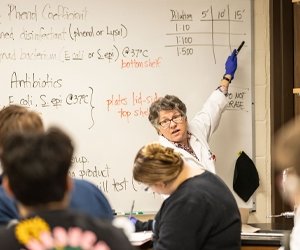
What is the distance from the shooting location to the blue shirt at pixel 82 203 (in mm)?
1676

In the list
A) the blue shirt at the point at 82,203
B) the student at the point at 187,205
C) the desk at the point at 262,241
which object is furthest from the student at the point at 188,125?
the blue shirt at the point at 82,203

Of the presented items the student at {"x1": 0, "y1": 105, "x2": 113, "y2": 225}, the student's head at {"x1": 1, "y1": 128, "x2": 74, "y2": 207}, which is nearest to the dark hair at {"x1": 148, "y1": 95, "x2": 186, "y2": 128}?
the student at {"x1": 0, "y1": 105, "x2": 113, "y2": 225}

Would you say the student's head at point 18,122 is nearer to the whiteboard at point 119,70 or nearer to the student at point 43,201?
the student at point 43,201

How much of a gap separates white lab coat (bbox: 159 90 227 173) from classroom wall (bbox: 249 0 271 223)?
12.4 inches

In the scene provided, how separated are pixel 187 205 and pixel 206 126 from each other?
61.9 inches

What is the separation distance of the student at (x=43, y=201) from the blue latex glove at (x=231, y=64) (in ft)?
8.37

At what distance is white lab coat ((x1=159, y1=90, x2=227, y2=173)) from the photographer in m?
3.47

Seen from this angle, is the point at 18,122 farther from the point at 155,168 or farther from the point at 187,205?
the point at 187,205

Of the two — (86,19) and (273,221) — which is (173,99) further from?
(273,221)

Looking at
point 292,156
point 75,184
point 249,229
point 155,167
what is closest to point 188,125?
point 249,229

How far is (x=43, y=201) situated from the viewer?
128 cm

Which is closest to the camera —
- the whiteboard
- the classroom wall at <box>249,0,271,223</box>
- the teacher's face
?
the teacher's face

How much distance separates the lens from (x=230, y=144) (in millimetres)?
3857

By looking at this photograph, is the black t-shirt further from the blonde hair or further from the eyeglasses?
the eyeglasses
